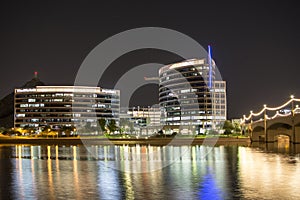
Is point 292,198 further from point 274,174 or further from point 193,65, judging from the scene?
point 193,65

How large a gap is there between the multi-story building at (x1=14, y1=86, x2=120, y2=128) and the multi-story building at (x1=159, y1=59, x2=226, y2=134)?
1334 inches

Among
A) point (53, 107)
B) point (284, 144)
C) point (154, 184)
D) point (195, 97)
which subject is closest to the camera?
point (154, 184)

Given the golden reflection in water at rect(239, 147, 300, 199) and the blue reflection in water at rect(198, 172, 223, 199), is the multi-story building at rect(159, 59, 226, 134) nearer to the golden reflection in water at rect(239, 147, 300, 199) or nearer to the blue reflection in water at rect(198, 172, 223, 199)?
the golden reflection in water at rect(239, 147, 300, 199)

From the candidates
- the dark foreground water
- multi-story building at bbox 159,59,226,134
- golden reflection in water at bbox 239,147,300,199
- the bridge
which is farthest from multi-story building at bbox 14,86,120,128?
golden reflection in water at bbox 239,147,300,199

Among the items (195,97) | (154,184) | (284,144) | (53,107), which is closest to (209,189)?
(154,184)

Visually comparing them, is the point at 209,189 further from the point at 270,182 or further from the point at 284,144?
the point at 284,144

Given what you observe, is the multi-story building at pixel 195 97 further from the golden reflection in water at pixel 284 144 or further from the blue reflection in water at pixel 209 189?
the blue reflection in water at pixel 209 189

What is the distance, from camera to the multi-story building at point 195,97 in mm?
173500

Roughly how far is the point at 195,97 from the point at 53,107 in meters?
58.7

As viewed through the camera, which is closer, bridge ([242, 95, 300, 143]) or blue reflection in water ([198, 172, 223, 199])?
blue reflection in water ([198, 172, 223, 199])

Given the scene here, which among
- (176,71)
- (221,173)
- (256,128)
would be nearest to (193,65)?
(176,71)

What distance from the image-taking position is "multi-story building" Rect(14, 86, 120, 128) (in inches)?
7382

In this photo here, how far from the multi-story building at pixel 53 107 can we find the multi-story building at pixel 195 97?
3387 centimetres

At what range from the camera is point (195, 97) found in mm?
174250
